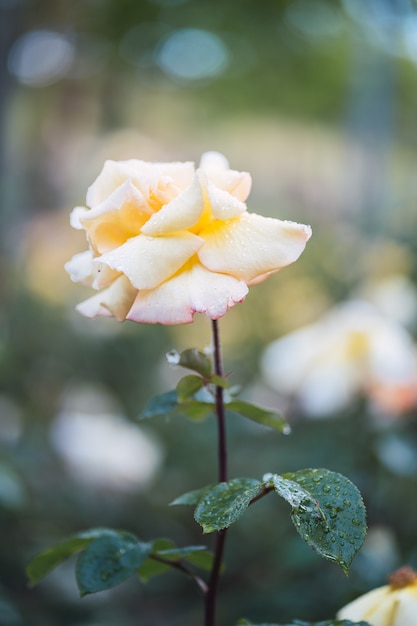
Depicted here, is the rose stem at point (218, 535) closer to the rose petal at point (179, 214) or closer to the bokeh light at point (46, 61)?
the rose petal at point (179, 214)

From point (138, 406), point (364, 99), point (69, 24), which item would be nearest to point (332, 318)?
point (138, 406)

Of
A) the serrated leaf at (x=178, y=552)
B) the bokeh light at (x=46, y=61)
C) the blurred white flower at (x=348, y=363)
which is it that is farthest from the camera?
the bokeh light at (x=46, y=61)

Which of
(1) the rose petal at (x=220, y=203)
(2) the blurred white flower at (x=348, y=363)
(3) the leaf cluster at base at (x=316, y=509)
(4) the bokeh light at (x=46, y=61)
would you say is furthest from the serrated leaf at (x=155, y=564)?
(4) the bokeh light at (x=46, y=61)

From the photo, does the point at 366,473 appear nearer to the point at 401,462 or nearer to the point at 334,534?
the point at 401,462

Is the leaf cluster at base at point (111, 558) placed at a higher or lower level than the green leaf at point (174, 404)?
lower

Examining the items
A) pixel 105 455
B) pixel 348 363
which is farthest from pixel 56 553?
pixel 105 455

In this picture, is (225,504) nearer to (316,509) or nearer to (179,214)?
(316,509)
